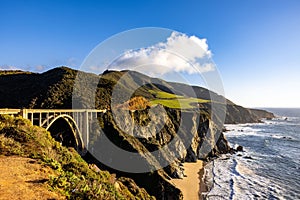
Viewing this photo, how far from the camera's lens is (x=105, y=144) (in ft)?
111

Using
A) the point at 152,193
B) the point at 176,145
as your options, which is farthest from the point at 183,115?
the point at 152,193

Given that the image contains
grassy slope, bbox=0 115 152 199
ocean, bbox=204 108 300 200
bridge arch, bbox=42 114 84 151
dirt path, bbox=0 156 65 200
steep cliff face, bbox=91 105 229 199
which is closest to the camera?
dirt path, bbox=0 156 65 200

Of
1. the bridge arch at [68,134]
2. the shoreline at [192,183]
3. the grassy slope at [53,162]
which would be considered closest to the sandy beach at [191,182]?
the shoreline at [192,183]

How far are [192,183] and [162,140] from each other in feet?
44.2

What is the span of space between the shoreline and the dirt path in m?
21.5

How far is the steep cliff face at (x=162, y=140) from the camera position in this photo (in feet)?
94.4

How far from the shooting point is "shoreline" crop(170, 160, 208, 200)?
95.5 ft

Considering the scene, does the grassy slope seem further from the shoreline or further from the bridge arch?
the shoreline

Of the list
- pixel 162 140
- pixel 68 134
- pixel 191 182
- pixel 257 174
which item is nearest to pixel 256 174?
pixel 257 174

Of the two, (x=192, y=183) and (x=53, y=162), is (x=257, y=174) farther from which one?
(x=53, y=162)

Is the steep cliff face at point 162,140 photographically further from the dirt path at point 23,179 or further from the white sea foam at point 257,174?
the dirt path at point 23,179

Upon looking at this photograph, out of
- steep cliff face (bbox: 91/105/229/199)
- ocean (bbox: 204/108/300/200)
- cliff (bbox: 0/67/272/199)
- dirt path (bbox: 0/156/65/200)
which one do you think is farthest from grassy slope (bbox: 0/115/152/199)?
ocean (bbox: 204/108/300/200)

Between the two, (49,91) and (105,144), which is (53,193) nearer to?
(105,144)

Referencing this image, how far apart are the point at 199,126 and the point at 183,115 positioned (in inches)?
189
